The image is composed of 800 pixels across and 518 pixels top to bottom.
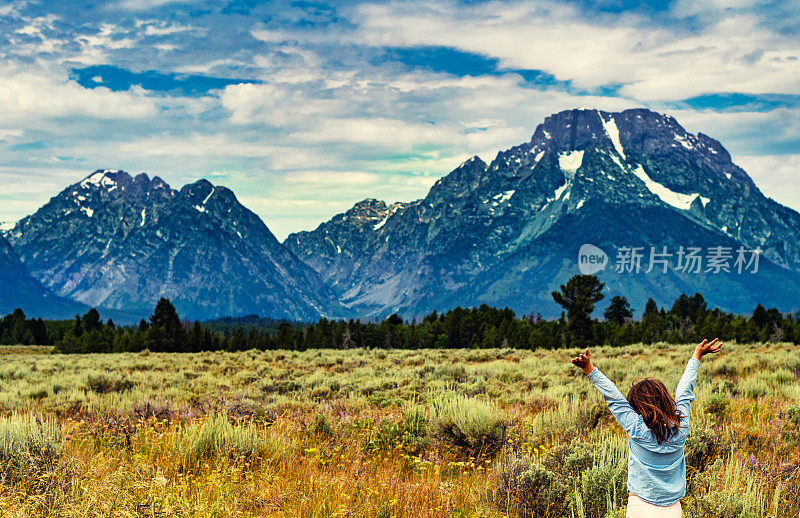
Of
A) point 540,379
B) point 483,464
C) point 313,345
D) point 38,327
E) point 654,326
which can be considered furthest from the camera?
point 38,327

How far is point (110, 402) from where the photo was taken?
10.8 metres

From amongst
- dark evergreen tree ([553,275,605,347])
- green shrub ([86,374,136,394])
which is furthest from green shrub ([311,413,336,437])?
dark evergreen tree ([553,275,605,347])

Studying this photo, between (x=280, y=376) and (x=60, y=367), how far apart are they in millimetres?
10431

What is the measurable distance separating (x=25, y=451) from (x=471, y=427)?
533 cm

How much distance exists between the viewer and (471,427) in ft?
25.0

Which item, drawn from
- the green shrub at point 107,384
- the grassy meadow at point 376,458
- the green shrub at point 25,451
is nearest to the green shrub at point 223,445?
the grassy meadow at point 376,458


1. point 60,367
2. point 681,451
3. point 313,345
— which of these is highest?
point 681,451

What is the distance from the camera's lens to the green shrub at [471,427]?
7.54 metres

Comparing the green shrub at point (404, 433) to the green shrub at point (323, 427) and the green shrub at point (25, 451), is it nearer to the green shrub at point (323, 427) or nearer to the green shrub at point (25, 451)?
the green shrub at point (323, 427)

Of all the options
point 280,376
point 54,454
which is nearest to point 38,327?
point 280,376

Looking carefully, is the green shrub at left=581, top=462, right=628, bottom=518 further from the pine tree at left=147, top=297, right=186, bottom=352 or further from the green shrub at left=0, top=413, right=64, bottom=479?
the pine tree at left=147, top=297, right=186, bottom=352

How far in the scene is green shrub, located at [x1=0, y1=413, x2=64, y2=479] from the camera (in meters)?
5.58

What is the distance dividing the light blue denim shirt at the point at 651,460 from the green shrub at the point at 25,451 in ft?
17.6

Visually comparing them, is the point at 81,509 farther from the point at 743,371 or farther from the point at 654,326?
the point at 654,326
